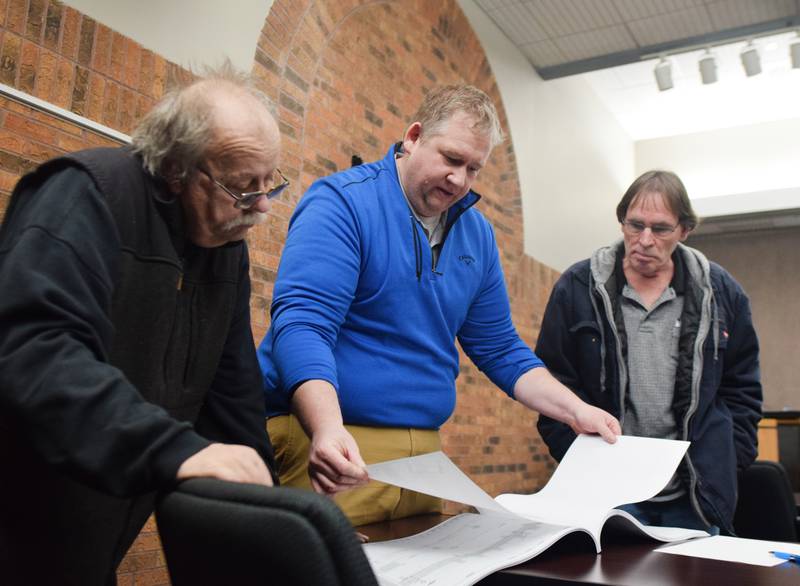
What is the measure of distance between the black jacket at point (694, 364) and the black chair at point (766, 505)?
0.38 meters

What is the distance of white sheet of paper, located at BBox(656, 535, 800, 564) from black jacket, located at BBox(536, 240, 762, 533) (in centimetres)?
53

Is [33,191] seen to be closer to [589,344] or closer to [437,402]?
[437,402]

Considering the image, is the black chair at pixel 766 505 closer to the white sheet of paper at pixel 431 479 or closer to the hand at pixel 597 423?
the hand at pixel 597 423

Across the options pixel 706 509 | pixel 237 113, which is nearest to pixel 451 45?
pixel 706 509

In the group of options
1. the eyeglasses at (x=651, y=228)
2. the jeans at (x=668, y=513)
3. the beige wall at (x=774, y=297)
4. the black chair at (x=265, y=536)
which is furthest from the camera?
the beige wall at (x=774, y=297)

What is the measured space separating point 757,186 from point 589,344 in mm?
7199

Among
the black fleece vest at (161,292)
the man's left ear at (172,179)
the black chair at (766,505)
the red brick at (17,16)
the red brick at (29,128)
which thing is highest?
the red brick at (17,16)

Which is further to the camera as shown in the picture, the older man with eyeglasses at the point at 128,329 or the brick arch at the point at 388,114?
the brick arch at the point at 388,114

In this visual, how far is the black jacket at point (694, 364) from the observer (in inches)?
79.0

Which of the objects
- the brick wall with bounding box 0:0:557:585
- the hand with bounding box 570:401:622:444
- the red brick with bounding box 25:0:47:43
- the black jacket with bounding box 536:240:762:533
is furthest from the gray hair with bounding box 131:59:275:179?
the red brick with bounding box 25:0:47:43

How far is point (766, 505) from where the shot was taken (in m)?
2.46

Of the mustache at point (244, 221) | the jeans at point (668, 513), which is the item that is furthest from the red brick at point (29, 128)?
the jeans at point (668, 513)

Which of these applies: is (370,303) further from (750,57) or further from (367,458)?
(750,57)

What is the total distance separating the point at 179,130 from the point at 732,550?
1.11 m
